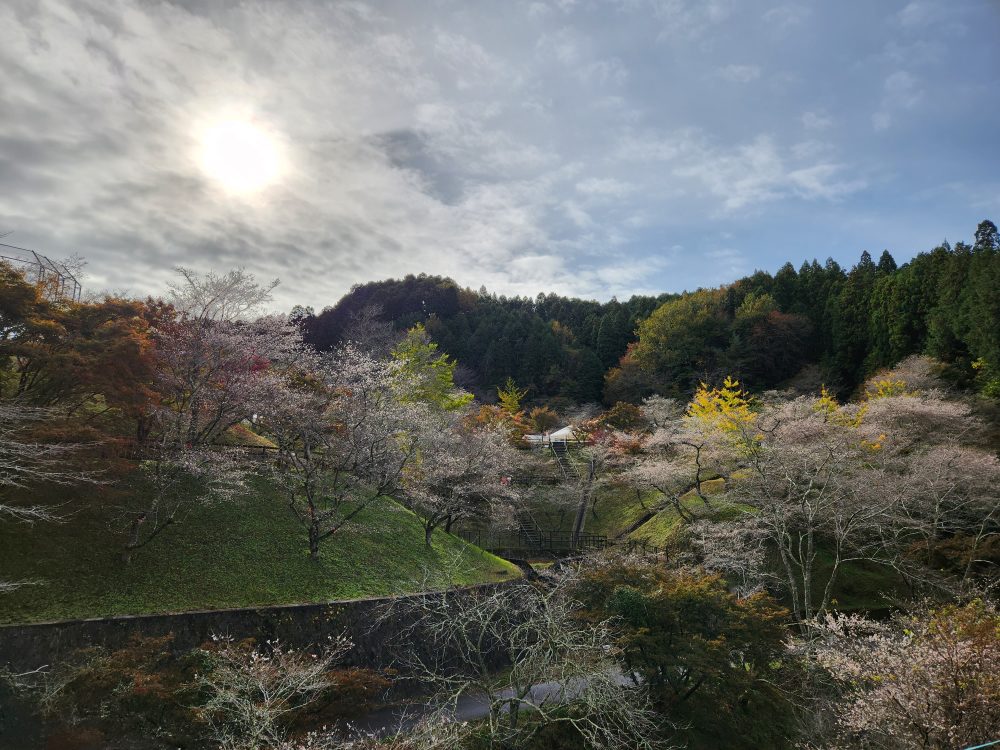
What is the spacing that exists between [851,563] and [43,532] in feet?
83.8

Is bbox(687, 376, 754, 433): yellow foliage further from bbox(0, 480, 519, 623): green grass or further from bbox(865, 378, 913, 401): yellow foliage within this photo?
bbox(0, 480, 519, 623): green grass

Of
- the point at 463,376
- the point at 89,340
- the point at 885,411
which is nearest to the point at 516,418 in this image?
the point at 463,376

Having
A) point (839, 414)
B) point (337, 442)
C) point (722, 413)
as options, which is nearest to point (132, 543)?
point (337, 442)

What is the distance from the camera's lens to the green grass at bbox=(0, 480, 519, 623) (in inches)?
473

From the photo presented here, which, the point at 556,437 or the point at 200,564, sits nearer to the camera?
the point at 200,564

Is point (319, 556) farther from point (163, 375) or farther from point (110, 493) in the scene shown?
point (163, 375)

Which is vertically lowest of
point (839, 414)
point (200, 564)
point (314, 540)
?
point (314, 540)

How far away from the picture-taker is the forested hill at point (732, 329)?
33.5 m

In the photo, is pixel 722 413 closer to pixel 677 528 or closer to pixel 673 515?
pixel 673 515

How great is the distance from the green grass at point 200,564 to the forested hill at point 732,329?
27.2m

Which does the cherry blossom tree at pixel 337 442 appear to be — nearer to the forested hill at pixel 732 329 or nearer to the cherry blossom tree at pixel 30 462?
the cherry blossom tree at pixel 30 462

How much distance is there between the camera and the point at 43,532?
13.1 metres

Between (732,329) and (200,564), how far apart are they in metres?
44.8

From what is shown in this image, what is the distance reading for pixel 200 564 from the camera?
46.8ft
